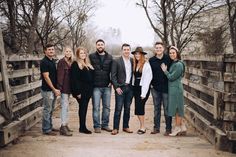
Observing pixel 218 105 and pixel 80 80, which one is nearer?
pixel 218 105

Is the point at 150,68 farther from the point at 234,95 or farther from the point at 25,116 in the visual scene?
the point at 25,116

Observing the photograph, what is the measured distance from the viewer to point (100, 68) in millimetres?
6977

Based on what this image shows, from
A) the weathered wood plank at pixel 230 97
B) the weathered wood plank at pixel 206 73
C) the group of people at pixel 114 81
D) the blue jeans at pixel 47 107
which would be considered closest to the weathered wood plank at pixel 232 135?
the weathered wood plank at pixel 230 97

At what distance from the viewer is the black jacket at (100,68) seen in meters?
6.97

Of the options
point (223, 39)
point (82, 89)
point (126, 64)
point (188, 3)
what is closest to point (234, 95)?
point (126, 64)

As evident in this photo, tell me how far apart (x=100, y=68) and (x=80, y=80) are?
19.7 inches

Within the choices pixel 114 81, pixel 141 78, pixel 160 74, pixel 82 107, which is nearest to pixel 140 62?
pixel 141 78

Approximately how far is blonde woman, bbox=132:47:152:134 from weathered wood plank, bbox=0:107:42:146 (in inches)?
87.9

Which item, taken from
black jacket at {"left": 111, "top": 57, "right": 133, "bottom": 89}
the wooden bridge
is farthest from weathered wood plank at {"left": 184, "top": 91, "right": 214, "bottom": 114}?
black jacket at {"left": 111, "top": 57, "right": 133, "bottom": 89}

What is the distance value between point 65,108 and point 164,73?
6.73 ft

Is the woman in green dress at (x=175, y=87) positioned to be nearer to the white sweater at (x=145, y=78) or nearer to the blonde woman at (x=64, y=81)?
the white sweater at (x=145, y=78)

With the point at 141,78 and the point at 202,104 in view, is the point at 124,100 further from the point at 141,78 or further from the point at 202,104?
the point at 202,104

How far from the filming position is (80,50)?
6.81m

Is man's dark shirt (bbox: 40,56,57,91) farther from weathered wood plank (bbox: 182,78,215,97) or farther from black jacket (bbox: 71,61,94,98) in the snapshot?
weathered wood plank (bbox: 182,78,215,97)
